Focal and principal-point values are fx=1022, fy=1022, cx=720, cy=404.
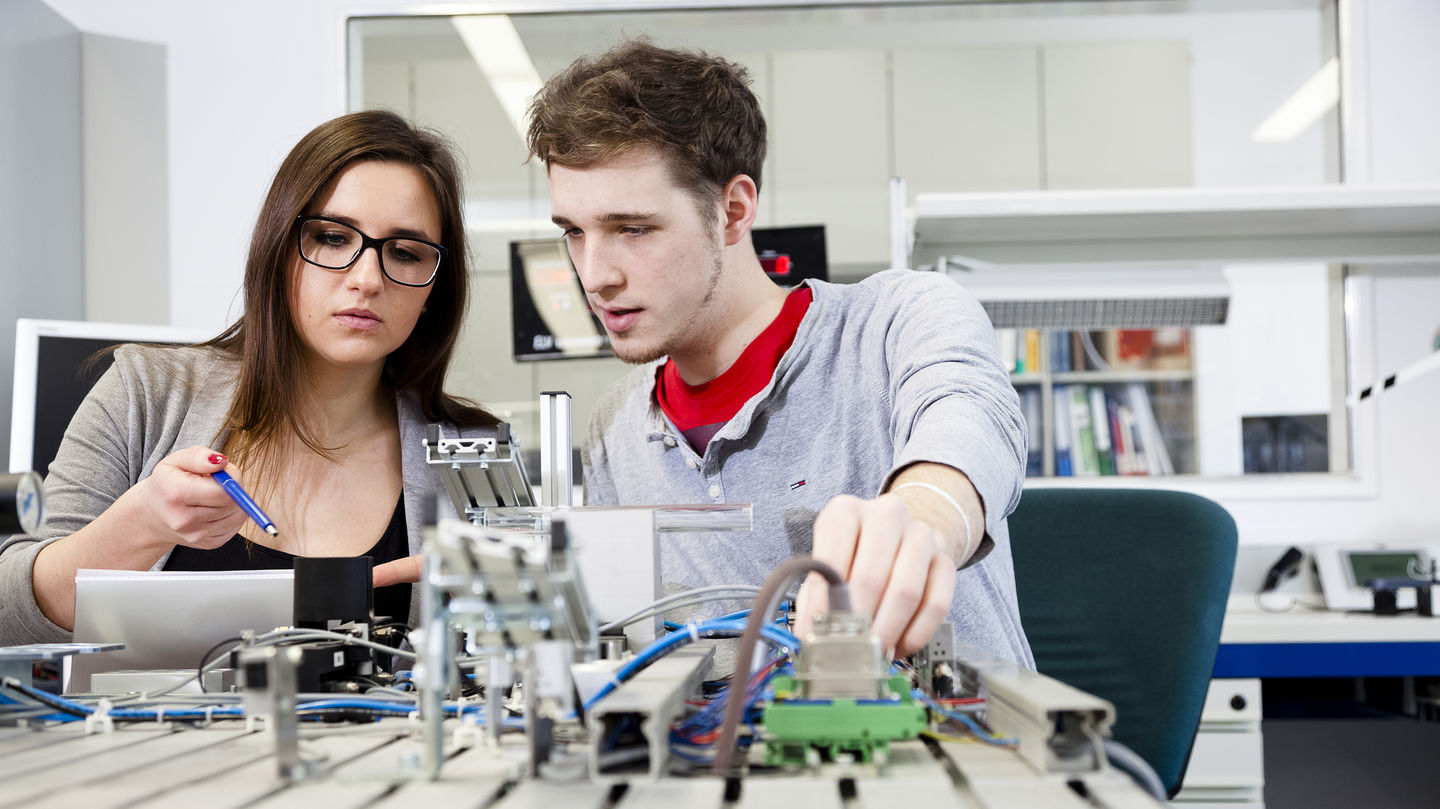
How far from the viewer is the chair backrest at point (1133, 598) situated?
1462 mm

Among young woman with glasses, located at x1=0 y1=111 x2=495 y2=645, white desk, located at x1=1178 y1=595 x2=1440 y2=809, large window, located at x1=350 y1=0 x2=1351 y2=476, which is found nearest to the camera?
young woman with glasses, located at x1=0 y1=111 x2=495 y2=645

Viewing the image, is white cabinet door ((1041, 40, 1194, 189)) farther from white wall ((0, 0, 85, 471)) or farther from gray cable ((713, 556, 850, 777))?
gray cable ((713, 556, 850, 777))

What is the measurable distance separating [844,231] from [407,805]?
146 inches

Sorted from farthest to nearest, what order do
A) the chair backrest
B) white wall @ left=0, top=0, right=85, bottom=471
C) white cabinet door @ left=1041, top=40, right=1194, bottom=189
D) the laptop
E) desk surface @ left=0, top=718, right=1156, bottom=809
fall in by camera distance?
white cabinet door @ left=1041, top=40, right=1194, bottom=189 < white wall @ left=0, top=0, right=85, bottom=471 < the chair backrest < the laptop < desk surface @ left=0, top=718, right=1156, bottom=809

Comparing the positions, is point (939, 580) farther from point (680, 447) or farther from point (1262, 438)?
point (1262, 438)

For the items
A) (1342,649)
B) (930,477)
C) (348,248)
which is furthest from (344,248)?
(1342,649)

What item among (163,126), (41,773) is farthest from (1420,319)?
(163,126)

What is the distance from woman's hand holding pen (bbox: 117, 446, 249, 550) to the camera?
3.00 feet

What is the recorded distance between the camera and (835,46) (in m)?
4.03

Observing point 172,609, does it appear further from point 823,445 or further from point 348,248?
point 823,445

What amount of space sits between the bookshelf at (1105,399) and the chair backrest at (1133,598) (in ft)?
4.64

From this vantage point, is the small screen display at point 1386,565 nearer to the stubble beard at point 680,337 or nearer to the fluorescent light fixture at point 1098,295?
the fluorescent light fixture at point 1098,295

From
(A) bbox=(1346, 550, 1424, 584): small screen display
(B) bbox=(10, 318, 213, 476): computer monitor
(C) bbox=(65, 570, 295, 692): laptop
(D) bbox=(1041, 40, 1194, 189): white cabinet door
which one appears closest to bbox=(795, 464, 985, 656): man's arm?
(C) bbox=(65, 570, 295, 692): laptop

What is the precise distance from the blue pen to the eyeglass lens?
0.50 meters
